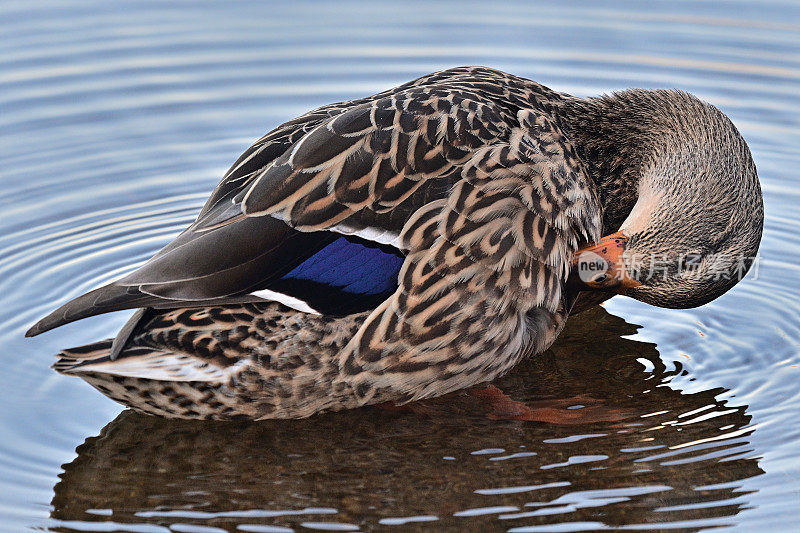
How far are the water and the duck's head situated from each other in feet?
2.58

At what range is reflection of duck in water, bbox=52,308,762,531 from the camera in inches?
254

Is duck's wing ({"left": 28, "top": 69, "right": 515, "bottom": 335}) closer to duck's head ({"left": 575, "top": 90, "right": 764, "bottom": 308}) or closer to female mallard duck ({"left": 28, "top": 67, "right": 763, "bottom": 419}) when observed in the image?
female mallard duck ({"left": 28, "top": 67, "right": 763, "bottom": 419})

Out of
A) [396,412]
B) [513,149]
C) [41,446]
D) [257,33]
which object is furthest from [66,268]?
[257,33]

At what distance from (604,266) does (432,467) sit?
1.64 m

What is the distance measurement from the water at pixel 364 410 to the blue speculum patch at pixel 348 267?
0.98m

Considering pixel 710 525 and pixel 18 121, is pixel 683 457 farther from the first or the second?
pixel 18 121

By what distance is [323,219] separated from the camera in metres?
6.85

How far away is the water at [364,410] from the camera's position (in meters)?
6.58

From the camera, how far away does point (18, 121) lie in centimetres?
1109

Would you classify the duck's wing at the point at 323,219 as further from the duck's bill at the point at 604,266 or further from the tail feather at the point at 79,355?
the duck's bill at the point at 604,266

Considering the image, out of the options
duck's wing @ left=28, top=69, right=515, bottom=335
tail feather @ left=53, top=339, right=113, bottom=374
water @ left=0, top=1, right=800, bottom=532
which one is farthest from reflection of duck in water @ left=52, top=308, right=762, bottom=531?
duck's wing @ left=28, top=69, right=515, bottom=335

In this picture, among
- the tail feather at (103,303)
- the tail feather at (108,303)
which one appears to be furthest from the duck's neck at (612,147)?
the tail feather at (103,303)

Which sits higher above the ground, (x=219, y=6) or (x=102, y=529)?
(x=219, y=6)

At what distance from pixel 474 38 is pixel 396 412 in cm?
572
